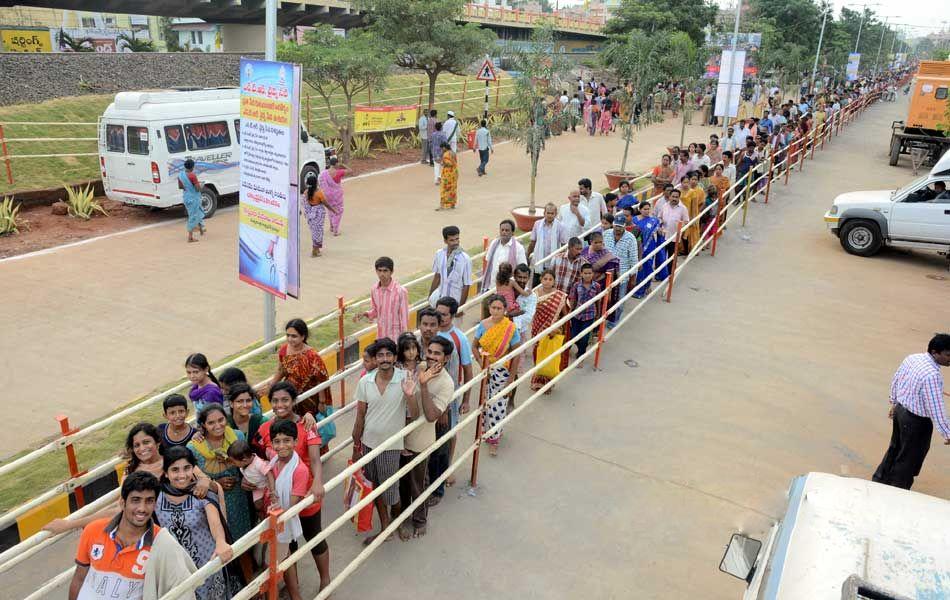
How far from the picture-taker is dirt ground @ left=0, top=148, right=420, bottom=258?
35.7 feet

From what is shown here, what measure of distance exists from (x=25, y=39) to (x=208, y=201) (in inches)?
952

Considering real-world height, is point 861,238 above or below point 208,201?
above

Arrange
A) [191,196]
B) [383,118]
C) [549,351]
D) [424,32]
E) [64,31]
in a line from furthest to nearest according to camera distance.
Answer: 1. [64,31]
2. [383,118]
3. [424,32]
4. [191,196]
5. [549,351]

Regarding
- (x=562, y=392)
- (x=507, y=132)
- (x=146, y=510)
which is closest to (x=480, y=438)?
(x=562, y=392)

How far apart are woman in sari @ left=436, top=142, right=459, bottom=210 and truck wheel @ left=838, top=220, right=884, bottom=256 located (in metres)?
6.93

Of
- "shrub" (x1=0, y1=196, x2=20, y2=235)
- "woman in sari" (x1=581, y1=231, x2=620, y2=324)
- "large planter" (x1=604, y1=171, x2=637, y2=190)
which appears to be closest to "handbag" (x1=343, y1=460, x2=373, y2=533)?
"woman in sari" (x1=581, y1=231, x2=620, y2=324)

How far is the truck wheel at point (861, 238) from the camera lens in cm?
1186

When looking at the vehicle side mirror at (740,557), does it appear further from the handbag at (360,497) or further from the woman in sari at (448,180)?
the woman in sari at (448,180)

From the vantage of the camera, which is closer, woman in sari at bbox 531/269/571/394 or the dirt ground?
woman in sari at bbox 531/269/571/394

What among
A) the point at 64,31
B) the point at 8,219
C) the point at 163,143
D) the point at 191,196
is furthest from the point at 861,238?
the point at 64,31

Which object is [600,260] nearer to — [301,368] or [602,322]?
A: [602,322]

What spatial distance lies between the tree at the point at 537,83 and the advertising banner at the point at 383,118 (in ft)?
22.5

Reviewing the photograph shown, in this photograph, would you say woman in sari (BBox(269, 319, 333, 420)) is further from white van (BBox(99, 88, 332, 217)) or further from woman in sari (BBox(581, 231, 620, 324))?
white van (BBox(99, 88, 332, 217))

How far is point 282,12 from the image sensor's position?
35.2 metres
